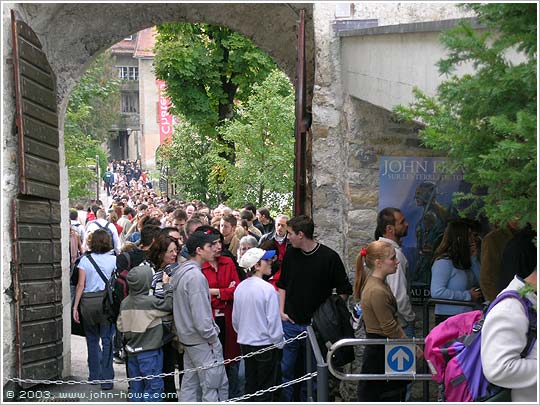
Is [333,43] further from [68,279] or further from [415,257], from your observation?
[68,279]

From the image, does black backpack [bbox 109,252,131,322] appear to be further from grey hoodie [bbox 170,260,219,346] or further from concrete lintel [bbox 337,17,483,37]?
concrete lintel [bbox 337,17,483,37]

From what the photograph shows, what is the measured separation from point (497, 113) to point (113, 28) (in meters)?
6.83

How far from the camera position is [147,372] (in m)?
7.66

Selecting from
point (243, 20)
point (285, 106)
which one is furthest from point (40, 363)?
point (285, 106)

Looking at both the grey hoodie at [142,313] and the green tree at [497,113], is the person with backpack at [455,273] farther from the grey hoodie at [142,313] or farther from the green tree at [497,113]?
the green tree at [497,113]

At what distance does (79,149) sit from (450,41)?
17.1 meters

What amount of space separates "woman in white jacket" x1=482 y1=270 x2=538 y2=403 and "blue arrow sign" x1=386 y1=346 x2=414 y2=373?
59.5 inches

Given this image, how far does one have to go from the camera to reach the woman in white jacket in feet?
14.0

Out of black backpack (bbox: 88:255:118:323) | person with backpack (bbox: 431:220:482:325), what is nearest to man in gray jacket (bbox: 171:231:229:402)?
black backpack (bbox: 88:255:118:323)

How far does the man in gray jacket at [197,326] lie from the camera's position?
7.23 metres

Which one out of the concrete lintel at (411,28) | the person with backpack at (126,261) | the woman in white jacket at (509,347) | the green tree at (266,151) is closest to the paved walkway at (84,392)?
the person with backpack at (126,261)

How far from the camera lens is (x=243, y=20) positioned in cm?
1066

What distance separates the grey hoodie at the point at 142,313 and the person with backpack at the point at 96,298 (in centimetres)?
132

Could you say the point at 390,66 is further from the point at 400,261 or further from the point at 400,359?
the point at 400,359
